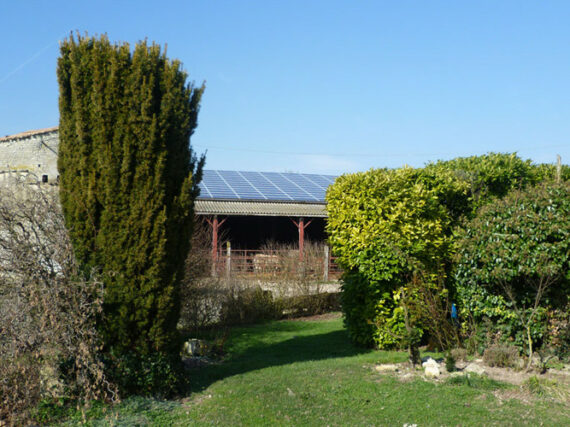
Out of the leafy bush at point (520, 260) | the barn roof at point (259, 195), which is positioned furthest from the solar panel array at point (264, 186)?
the leafy bush at point (520, 260)

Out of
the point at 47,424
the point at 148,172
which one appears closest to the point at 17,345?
the point at 47,424

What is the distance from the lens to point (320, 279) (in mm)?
14672

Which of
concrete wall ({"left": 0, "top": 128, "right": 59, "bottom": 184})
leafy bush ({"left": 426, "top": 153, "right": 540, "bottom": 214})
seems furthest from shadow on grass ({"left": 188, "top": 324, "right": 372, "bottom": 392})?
concrete wall ({"left": 0, "top": 128, "right": 59, "bottom": 184})

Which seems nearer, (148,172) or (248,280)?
(148,172)

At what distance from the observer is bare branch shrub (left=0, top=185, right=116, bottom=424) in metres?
5.71

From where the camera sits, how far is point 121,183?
656 centimetres

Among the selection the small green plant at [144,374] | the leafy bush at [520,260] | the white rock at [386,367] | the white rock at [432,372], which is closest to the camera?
the small green plant at [144,374]

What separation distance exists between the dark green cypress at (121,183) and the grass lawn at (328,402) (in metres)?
0.91

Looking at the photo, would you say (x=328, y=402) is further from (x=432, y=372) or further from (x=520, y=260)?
(x=520, y=260)

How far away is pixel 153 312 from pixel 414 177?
17.7ft

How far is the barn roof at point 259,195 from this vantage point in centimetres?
2173

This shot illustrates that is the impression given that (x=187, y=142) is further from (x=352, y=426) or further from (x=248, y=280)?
(x=248, y=280)

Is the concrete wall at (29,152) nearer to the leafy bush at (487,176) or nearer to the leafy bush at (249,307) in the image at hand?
the leafy bush at (249,307)

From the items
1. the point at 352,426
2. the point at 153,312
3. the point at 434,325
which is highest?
the point at 153,312
